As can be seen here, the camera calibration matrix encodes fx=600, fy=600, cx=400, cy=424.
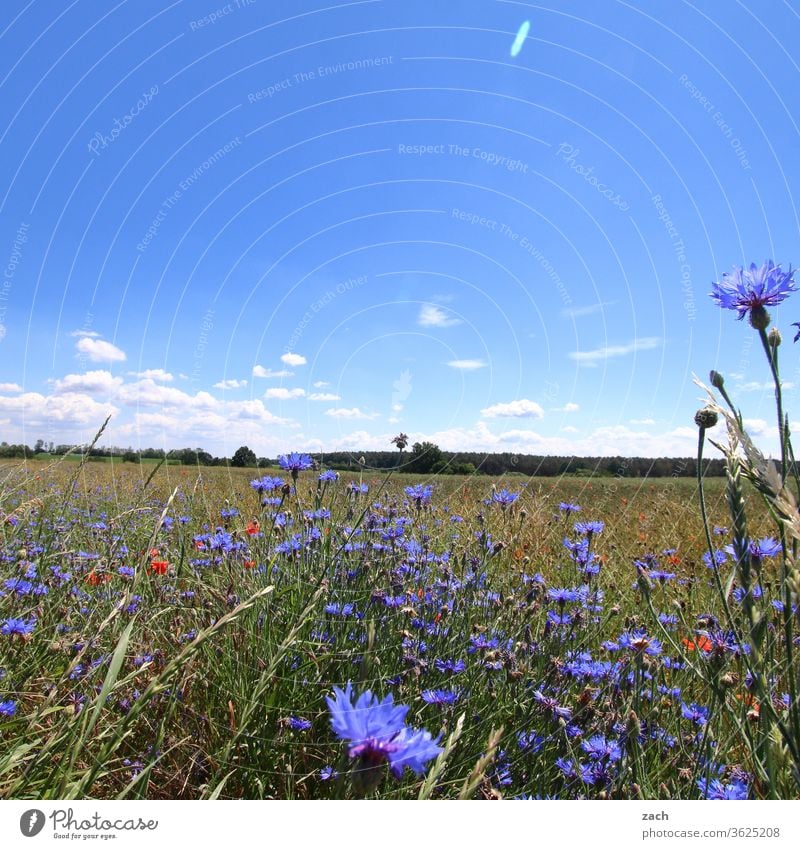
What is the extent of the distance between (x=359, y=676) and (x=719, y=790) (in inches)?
35.6

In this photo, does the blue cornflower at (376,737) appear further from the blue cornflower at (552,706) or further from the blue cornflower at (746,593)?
the blue cornflower at (552,706)

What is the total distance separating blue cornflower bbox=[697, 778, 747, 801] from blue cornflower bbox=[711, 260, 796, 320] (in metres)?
1.11

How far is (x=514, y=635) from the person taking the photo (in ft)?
7.31

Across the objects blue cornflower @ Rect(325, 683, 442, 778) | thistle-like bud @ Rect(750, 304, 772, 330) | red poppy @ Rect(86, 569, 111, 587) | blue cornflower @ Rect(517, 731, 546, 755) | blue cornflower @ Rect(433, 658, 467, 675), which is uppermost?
thistle-like bud @ Rect(750, 304, 772, 330)

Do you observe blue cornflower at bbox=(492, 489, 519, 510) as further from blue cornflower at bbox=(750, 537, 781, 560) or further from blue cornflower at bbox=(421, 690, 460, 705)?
blue cornflower at bbox=(421, 690, 460, 705)

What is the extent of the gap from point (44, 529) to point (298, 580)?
182 centimetres

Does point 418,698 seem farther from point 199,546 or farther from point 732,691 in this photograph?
point 199,546

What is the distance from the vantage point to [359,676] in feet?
5.28

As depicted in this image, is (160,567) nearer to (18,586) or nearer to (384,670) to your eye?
(18,586)

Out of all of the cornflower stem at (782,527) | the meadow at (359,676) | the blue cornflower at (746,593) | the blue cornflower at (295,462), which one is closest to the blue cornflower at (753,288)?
the cornflower stem at (782,527)

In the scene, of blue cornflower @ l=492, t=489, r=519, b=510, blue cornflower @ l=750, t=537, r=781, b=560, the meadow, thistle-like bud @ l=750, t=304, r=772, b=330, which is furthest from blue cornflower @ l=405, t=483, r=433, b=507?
thistle-like bud @ l=750, t=304, r=772, b=330

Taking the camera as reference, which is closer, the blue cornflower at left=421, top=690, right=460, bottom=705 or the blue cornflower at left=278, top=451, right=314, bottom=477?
the blue cornflower at left=421, top=690, right=460, bottom=705

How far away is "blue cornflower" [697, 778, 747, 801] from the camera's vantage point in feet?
4.52
